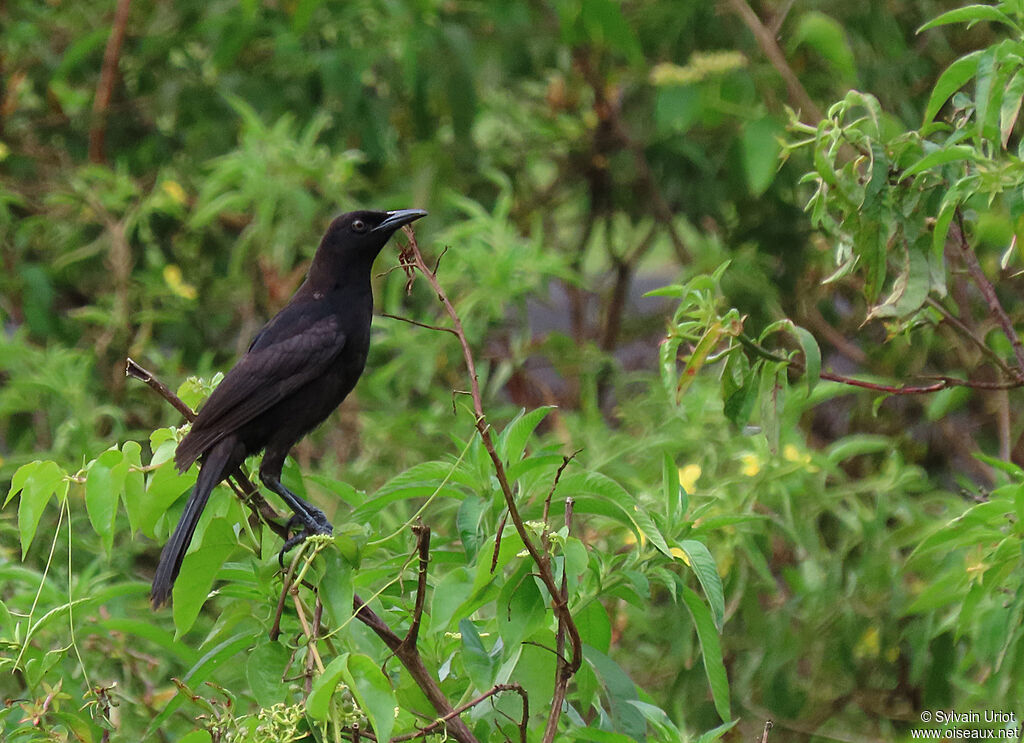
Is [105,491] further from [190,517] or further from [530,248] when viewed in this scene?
[530,248]

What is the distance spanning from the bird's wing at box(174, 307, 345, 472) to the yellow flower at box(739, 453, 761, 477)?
1219 mm

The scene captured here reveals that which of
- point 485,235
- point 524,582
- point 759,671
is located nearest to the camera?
point 524,582

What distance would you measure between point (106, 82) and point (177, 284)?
3.59 feet

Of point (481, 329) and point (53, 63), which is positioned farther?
point (53, 63)

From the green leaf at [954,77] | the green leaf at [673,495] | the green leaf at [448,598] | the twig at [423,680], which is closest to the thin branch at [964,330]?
the green leaf at [954,77]

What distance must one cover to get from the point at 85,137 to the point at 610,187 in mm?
2580

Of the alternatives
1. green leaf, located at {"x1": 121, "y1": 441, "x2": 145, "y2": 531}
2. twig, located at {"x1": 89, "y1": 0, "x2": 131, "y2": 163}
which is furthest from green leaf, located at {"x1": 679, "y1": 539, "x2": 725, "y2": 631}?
twig, located at {"x1": 89, "y1": 0, "x2": 131, "y2": 163}

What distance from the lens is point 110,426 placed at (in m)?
5.23

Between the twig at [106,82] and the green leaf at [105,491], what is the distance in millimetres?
4017

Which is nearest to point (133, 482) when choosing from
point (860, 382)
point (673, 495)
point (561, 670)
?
point (561, 670)

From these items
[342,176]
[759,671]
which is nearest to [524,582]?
[759,671]

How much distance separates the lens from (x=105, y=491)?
7.04 ft

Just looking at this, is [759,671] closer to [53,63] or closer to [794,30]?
[794,30]

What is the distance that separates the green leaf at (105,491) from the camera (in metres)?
2.13
